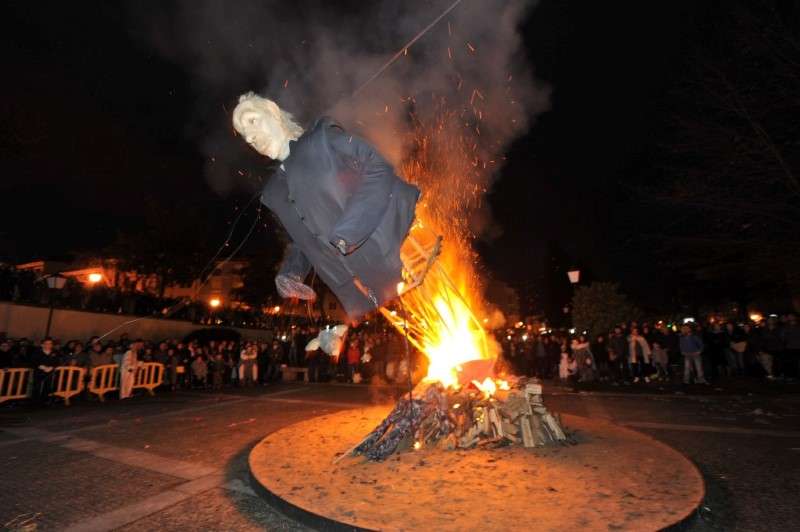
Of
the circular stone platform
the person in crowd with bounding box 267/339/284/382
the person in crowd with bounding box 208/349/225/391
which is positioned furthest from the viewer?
the person in crowd with bounding box 267/339/284/382

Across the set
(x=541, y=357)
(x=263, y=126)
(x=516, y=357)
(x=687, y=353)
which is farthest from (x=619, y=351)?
(x=263, y=126)

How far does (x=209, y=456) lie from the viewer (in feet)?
17.9

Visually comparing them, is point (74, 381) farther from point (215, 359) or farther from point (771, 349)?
point (771, 349)

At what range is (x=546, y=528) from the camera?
3012 millimetres

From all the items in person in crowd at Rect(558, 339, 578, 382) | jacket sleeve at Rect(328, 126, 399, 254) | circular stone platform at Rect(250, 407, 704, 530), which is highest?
jacket sleeve at Rect(328, 126, 399, 254)

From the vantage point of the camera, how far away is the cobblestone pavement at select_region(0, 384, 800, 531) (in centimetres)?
362

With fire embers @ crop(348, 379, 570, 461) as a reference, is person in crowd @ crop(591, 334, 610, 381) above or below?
above

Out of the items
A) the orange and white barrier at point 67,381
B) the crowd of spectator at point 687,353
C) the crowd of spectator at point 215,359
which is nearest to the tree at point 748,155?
the crowd of spectator at point 687,353

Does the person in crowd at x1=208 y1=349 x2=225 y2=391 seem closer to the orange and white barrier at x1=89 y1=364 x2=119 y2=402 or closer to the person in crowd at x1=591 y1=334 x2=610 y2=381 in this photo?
the orange and white barrier at x1=89 y1=364 x2=119 y2=402

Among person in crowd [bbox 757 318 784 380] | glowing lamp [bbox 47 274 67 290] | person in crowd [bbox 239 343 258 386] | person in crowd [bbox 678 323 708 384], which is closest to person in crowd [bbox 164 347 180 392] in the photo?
person in crowd [bbox 239 343 258 386]

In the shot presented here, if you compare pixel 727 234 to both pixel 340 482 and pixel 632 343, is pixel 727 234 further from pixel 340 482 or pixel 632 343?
pixel 340 482

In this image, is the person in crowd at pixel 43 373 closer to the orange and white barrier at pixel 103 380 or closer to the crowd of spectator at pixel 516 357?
the crowd of spectator at pixel 516 357

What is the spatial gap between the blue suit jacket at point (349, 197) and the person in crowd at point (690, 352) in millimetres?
12202

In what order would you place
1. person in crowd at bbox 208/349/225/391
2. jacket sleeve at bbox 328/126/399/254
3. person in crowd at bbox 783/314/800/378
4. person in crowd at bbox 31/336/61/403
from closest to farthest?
1. jacket sleeve at bbox 328/126/399/254
2. person in crowd at bbox 31/336/61/403
3. person in crowd at bbox 783/314/800/378
4. person in crowd at bbox 208/349/225/391
